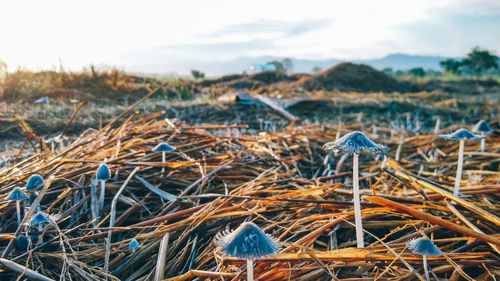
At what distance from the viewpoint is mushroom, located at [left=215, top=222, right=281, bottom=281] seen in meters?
0.92

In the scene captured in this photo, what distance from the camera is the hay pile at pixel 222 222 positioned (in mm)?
1300

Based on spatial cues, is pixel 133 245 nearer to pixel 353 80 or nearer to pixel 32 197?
pixel 32 197

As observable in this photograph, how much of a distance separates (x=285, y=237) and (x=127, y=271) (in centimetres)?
79

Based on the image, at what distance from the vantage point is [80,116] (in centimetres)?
618

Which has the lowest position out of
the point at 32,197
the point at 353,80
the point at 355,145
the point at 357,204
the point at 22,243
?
the point at 353,80

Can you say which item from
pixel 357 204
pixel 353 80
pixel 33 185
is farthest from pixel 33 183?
pixel 353 80

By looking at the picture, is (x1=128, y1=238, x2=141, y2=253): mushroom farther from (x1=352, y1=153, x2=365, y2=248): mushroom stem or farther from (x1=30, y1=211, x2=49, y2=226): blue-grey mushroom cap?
(x1=352, y1=153, x2=365, y2=248): mushroom stem

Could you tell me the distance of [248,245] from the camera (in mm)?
934

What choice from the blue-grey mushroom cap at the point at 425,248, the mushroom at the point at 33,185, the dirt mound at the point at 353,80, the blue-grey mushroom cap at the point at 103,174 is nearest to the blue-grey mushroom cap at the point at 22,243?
the mushroom at the point at 33,185

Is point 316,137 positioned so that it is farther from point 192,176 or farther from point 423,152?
point 192,176

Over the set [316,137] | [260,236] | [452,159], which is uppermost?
[260,236]

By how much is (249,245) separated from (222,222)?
2.77 ft

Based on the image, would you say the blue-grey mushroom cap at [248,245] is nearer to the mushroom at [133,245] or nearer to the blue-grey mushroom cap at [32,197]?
the mushroom at [133,245]

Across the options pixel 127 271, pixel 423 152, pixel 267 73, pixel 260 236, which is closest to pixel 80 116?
pixel 127 271
